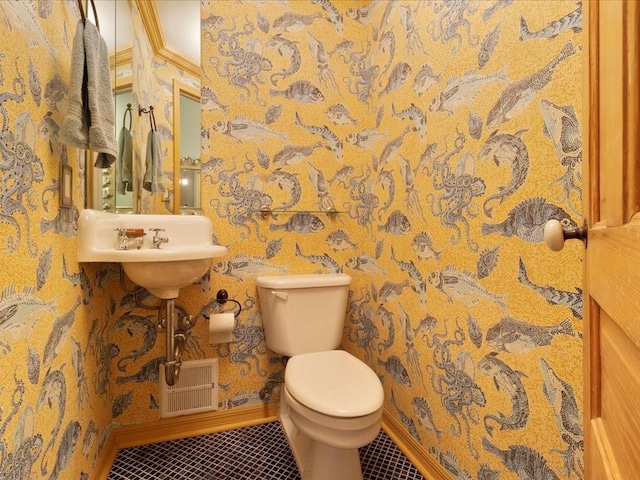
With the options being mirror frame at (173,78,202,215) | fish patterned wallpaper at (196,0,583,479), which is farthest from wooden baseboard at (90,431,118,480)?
mirror frame at (173,78,202,215)

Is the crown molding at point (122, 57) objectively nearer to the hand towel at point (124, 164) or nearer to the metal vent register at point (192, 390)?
the hand towel at point (124, 164)

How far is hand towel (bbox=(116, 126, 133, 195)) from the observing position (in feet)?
4.67

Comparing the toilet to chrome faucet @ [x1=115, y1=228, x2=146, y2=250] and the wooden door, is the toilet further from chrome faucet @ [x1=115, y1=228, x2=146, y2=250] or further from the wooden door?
the wooden door

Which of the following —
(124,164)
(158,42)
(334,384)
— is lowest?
(334,384)

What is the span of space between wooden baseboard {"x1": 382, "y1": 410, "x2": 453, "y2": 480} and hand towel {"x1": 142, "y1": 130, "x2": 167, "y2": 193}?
1.51 meters

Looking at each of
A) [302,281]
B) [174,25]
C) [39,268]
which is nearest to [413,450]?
[302,281]

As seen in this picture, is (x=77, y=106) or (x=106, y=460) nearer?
(x=77, y=106)

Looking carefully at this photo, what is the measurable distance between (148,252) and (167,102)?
828 mm

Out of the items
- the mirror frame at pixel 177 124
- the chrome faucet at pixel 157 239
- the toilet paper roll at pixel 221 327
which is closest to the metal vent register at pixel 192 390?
the toilet paper roll at pixel 221 327

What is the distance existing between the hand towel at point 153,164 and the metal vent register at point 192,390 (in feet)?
2.74

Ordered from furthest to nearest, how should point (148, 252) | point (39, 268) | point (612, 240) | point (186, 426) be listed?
point (186, 426), point (148, 252), point (39, 268), point (612, 240)

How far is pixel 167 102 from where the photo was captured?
5.13 ft

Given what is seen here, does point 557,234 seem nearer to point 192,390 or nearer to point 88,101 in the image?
point 88,101

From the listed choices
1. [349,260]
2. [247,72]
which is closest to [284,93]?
[247,72]
